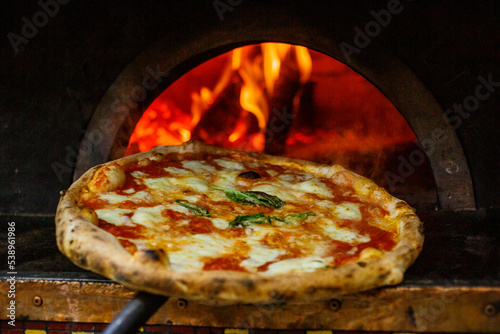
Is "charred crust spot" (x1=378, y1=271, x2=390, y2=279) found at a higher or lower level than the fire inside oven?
lower

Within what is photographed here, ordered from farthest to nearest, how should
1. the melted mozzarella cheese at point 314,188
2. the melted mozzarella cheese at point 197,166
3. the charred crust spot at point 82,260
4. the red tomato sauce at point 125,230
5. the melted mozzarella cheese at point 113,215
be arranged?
the melted mozzarella cheese at point 197,166, the melted mozzarella cheese at point 314,188, the melted mozzarella cheese at point 113,215, the red tomato sauce at point 125,230, the charred crust spot at point 82,260

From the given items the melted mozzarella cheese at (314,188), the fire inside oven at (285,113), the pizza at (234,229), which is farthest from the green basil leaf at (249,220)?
the fire inside oven at (285,113)

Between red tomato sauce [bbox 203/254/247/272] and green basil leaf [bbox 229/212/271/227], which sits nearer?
red tomato sauce [bbox 203/254/247/272]

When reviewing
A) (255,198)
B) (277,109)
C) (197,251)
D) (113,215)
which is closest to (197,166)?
(255,198)

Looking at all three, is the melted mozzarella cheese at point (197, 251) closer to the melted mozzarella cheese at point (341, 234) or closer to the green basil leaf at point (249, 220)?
the green basil leaf at point (249, 220)

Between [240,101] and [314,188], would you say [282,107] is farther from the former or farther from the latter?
[314,188]

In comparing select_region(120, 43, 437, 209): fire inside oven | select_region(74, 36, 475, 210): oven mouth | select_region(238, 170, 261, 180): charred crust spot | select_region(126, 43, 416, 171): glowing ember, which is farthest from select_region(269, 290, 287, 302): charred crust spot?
select_region(126, 43, 416, 171): glowing ember

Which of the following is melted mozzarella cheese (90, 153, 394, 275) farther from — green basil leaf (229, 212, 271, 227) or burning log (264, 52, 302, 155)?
burning log (264, 52, 302, 155)
